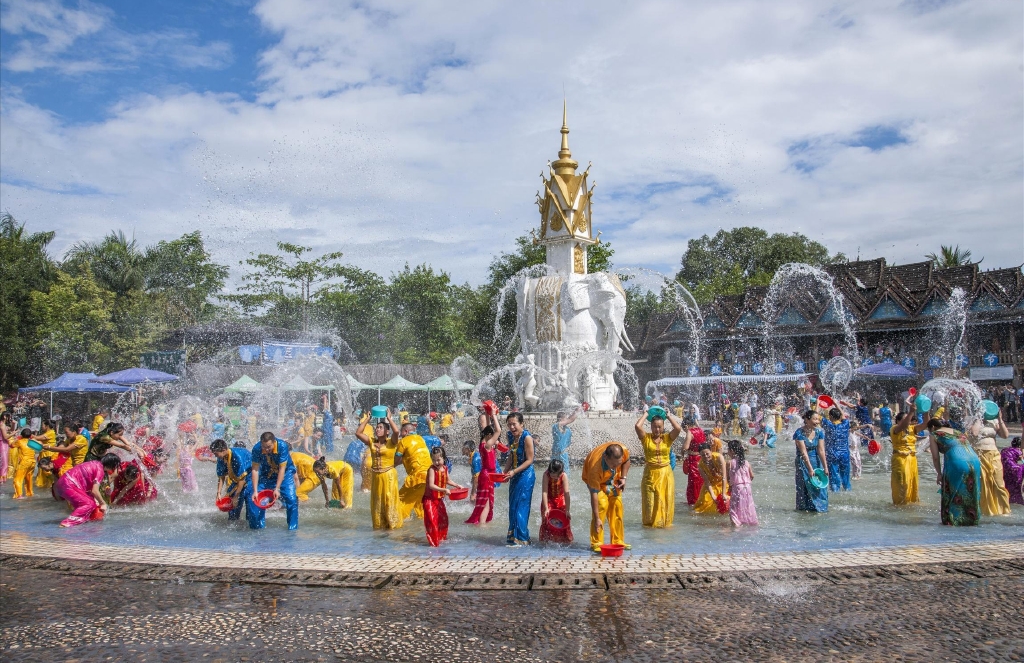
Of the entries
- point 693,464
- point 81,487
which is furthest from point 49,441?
point 693,464

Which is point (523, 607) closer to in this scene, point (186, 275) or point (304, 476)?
point (304, 476)

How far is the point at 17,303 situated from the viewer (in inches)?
1527

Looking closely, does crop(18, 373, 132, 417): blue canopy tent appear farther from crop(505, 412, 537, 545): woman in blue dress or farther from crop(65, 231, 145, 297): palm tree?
crop(505, 412, 537, 545): woman in blue dress

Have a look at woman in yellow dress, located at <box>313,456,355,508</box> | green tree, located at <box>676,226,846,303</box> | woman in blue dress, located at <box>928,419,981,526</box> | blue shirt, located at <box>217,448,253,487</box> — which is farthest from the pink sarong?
green tree, located at <box>676,226,846,303</box>

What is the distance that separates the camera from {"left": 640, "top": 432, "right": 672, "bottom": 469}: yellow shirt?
9.34 meters

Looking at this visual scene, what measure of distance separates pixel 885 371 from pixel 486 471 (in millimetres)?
24596

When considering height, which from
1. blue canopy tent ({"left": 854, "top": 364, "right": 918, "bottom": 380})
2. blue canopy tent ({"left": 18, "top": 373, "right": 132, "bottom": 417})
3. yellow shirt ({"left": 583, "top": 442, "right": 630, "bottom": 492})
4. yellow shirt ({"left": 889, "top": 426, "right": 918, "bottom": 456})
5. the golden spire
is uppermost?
the golden spire

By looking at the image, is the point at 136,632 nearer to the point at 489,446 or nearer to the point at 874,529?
the point at 489,446

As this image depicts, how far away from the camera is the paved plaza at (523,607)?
5.35m

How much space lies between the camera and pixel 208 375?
33.6 m

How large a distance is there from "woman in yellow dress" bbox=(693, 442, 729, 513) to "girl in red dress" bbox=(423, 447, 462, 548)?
3.51 m

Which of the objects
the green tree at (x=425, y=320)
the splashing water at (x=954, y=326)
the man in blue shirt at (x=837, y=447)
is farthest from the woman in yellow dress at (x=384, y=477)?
the green tree at (x=425, y=320)

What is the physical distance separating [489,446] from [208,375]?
27.1 m

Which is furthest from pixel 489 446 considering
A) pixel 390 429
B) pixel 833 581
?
pixel 833 581
